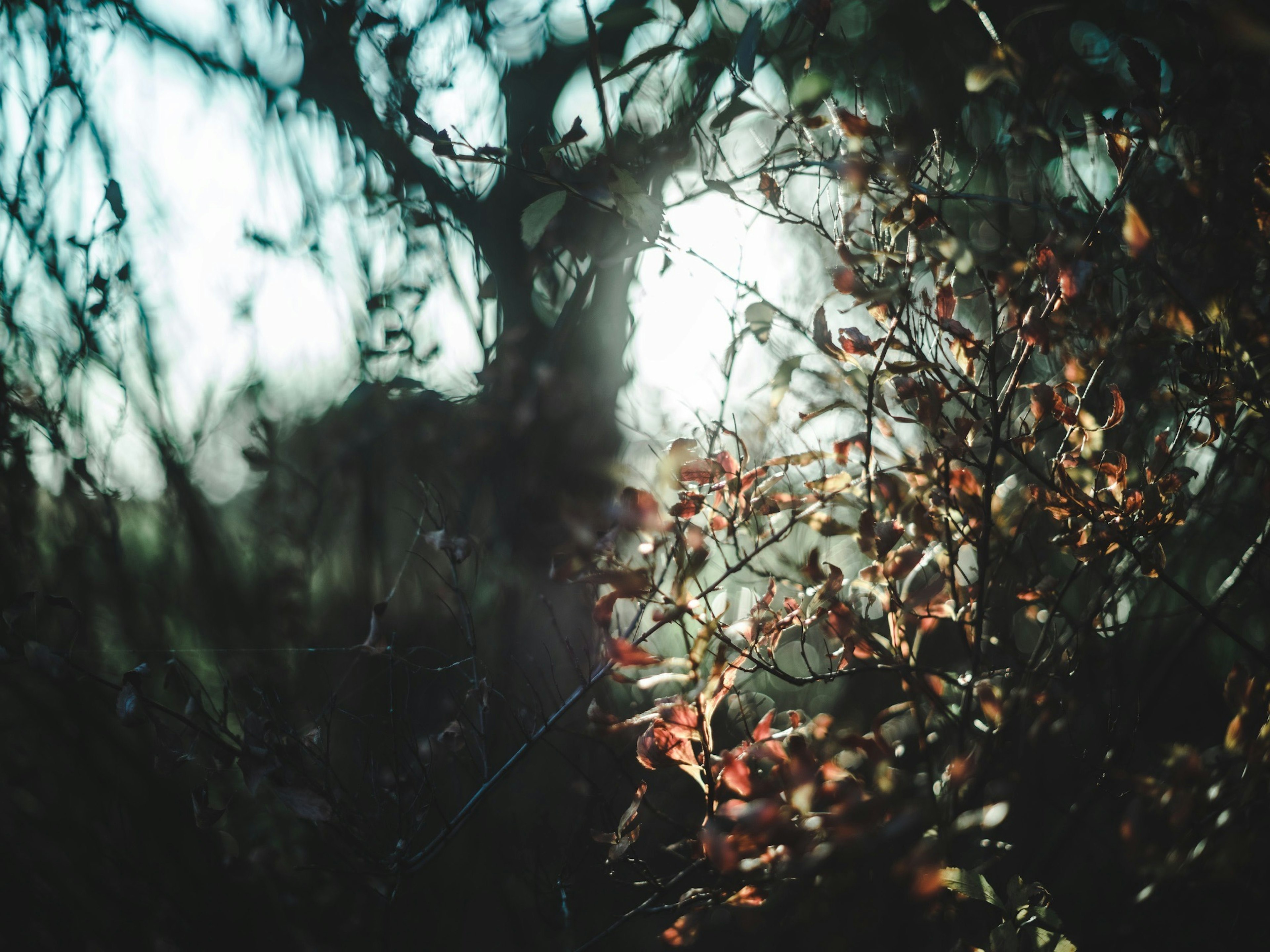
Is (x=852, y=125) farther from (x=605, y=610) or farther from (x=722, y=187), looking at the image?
(x=605, y=610)

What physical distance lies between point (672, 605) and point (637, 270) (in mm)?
972

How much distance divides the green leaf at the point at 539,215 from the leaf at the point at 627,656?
484 mm

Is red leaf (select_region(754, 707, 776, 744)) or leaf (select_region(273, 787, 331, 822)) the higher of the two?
leaf (select_region(273, 787, 331, 822))

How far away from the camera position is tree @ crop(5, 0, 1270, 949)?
79 cm

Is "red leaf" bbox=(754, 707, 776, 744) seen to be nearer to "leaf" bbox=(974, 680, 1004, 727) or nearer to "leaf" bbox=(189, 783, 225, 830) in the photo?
"leaf" bbox=(974, 680, 1004, 727)

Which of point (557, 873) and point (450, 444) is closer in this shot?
point (557, 873)

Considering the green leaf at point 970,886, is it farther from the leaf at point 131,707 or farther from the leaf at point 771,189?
the leaf at point 131,707

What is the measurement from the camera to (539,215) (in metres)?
0.80

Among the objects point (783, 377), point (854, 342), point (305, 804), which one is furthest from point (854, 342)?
point (305, 804)

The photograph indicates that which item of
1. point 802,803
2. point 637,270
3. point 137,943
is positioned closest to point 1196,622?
point 802,803

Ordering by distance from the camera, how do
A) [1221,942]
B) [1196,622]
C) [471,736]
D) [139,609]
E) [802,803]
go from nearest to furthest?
[802,803]
[1221,942]
[1196,622]
[471,736]
[139,609]

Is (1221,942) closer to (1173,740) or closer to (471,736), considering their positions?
(1173,740)

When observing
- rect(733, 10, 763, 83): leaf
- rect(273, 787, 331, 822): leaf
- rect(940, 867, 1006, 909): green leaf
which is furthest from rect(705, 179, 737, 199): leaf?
rect(273, 787, 331, 822): leaf

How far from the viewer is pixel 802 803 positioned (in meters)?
0.65
